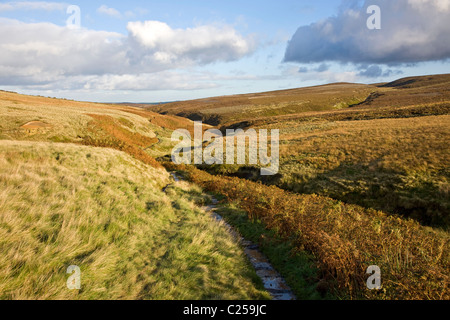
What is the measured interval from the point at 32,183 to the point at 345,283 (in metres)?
8.75

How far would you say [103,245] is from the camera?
5.62 m

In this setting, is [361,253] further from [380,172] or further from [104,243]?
[380,172]

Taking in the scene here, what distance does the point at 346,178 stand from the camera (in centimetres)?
1694

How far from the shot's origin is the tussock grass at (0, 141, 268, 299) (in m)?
4.29

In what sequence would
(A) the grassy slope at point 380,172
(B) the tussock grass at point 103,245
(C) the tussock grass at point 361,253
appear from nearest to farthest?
(B) the tussock grass at point 103,245 < (C) the tussock grass at point 361,253 < (A) the grassy slope at point 380,172

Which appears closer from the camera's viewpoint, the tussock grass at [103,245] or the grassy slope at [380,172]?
the tussock grass at [103,245]

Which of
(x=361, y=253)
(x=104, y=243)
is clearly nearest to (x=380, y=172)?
(x=361, y=253)

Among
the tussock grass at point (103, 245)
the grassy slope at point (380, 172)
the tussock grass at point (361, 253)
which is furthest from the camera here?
the grassy slope at point (380, 172)

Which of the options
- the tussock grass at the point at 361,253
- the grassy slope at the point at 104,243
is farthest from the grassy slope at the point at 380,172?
the grassy slope at the point at 104,243

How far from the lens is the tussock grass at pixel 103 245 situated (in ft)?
14.1

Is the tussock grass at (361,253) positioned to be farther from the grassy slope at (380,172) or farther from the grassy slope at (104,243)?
the grassy slope at (380,172)

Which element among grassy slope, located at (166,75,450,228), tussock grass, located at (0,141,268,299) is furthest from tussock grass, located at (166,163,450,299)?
grassy slope, located at (166,75,450,228)
